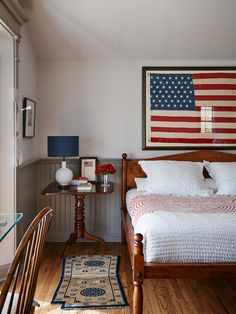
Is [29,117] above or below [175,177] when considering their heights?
above

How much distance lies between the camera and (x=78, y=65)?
14.6ft

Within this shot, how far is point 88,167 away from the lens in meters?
4.38

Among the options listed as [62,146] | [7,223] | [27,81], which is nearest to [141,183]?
[62,146]

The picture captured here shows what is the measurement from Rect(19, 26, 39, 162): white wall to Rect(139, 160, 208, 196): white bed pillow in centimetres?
135

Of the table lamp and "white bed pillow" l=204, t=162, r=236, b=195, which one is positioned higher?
the table lamp

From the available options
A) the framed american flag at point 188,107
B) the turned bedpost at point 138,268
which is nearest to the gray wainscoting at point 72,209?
the framed american flag at point 188,107

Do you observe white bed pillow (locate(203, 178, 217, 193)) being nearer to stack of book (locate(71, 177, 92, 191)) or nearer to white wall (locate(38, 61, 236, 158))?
white wall (locate(38, 61, 236, 158))

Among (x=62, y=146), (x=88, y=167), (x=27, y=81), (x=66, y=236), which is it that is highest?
(x=27, y=81)

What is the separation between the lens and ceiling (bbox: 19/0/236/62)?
3650mm

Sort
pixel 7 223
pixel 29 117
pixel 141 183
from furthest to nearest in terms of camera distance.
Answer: pixel 141 183
pixel 29 117
pixel 7 223

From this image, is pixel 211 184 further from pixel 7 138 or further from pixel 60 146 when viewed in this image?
pixel 7 138

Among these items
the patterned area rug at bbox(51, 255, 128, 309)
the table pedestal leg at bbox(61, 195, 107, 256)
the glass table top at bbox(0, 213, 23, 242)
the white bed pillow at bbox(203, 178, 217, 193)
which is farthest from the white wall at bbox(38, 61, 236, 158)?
the glass table top at bbox(0, 213, 23, 242)

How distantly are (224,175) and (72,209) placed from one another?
1940 mm

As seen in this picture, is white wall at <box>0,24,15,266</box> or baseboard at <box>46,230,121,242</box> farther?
baseboard at <box>46,230,121,242</box>
